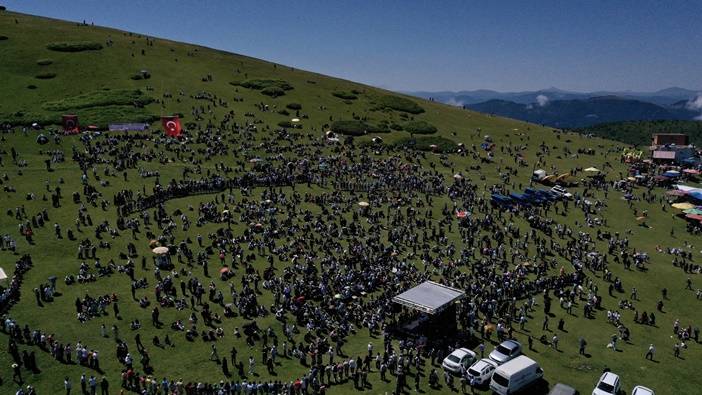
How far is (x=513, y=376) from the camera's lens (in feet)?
111

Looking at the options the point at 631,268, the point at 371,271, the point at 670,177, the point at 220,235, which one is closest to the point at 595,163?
the point at 670,177

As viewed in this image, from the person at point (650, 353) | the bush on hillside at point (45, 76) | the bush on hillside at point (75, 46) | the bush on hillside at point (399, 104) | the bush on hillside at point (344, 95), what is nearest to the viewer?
the person at point (650, 353)

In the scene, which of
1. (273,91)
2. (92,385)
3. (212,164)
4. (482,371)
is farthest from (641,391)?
(273,91)

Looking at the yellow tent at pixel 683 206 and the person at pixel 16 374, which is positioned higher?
the yellow tent at pixel 683 206

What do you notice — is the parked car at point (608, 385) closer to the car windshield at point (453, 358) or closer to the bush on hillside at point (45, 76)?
the car windshield at point (453, 358)

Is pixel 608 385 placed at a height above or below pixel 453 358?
below

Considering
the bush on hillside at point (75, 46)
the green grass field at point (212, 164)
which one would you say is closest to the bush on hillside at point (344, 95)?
the green grass field at point (212, 164)

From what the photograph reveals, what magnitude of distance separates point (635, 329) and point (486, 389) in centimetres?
2108

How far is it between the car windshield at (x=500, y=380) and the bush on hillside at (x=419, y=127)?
9070 centimetres

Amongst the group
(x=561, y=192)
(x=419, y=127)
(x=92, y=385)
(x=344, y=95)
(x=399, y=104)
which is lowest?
(x=92, y=385)

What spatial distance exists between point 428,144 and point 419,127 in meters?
13.8

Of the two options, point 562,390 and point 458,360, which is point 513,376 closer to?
point 562,390

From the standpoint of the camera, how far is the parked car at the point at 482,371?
115 ft

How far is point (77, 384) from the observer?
106 feet
